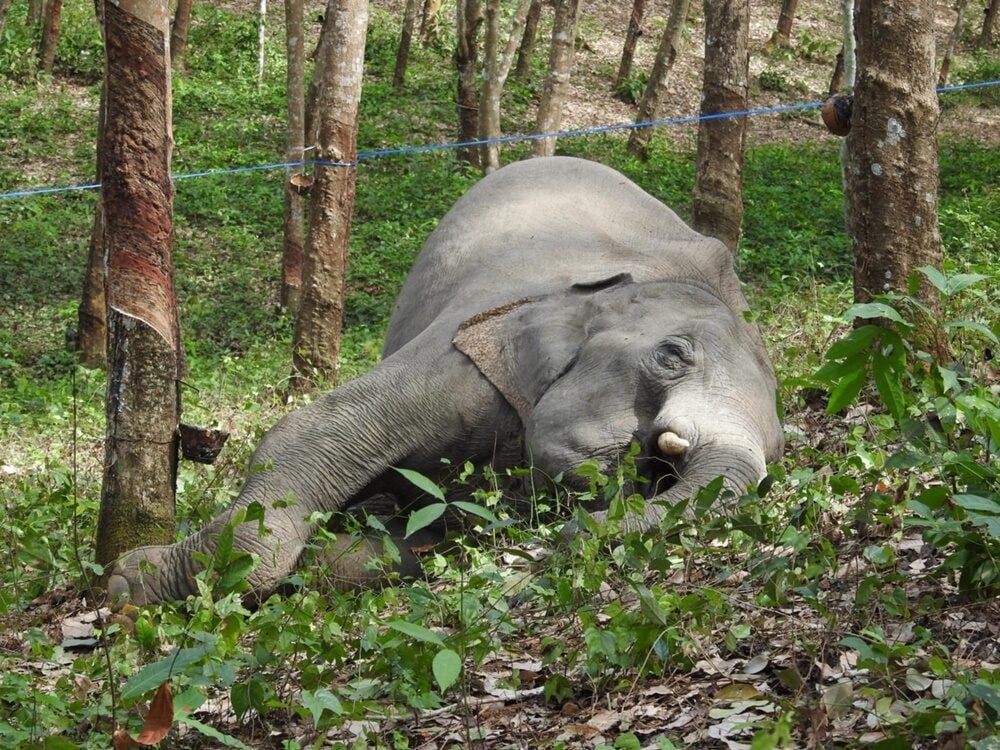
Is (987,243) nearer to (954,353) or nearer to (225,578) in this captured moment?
(954,353)

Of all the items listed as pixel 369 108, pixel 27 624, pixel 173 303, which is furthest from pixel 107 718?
pixel 369 108

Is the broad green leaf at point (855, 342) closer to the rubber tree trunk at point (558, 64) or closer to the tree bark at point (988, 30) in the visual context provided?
the rubber tree trunk at point (558, 64)

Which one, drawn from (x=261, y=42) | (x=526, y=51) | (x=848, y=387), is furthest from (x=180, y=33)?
(x=848, y=387)

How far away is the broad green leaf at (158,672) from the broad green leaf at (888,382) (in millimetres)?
1961

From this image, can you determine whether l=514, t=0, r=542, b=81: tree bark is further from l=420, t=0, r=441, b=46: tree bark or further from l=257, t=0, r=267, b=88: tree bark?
l=257, t=0, r=267, b=88: tree bark

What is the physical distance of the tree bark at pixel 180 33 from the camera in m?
23.9

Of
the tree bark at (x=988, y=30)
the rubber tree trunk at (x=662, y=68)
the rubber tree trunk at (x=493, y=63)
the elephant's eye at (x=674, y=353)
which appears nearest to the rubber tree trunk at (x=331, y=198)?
the elephant's eye at (x=674, y=353)

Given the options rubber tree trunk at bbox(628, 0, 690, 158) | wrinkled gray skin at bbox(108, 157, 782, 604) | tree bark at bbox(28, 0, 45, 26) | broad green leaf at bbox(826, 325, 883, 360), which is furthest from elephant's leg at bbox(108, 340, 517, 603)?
tree bark at bbox(28, 0, 45, 26)

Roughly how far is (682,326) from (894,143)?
4.76ft

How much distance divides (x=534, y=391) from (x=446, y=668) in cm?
291

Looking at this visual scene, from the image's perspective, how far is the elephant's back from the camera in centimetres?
676

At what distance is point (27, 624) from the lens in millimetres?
5289

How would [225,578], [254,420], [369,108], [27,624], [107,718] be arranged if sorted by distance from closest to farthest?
[107,718], [225,578], [27,624], [254,420], [369,108]

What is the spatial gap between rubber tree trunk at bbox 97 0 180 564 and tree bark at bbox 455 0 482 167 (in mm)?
13717
